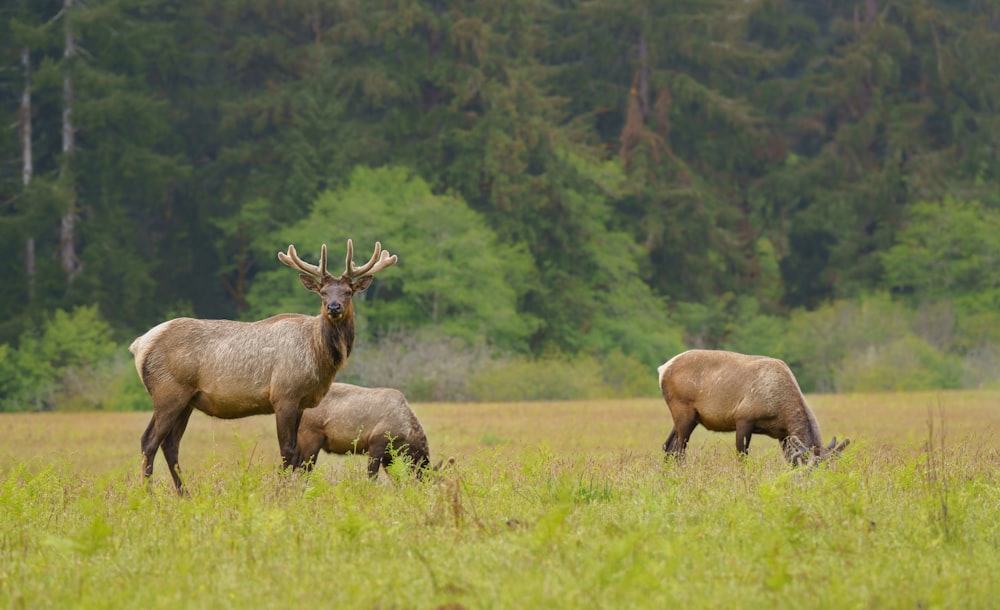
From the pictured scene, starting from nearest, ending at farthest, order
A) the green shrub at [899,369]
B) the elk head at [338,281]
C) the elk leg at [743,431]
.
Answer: the elk head at [338,281]
the elk leg at [743,431]
the green shrub at [899,369]

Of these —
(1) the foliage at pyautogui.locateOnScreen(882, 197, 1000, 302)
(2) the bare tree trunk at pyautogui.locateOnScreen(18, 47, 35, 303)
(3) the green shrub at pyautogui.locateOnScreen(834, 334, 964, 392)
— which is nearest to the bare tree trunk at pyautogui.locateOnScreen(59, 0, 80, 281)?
(2) the bare tree trunk at pyautogui.locateOnScreen(18, 47, 35, 303)

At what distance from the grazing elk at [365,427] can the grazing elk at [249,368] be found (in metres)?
1.83

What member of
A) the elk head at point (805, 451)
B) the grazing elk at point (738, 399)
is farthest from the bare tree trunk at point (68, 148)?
the elk head at point (805, 451)

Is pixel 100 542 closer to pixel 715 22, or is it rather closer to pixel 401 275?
pixel 401 275

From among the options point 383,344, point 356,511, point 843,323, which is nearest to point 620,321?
point 843,323

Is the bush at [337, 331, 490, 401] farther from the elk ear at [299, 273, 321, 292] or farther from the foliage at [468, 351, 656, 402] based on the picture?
the elk ear at [299, 273, 321, 292]

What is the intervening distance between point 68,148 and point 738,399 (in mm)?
33895

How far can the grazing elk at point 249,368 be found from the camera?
40.5ft

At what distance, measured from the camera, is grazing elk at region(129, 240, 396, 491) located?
12.3 meters

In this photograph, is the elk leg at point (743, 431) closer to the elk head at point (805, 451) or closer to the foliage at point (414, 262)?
the elk head at point (805, 451)

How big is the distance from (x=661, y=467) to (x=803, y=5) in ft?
175

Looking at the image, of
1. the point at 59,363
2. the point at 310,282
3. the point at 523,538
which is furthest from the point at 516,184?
the point at 523,538

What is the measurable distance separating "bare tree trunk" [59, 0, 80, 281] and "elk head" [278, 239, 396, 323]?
106ft

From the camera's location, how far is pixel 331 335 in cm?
1234
